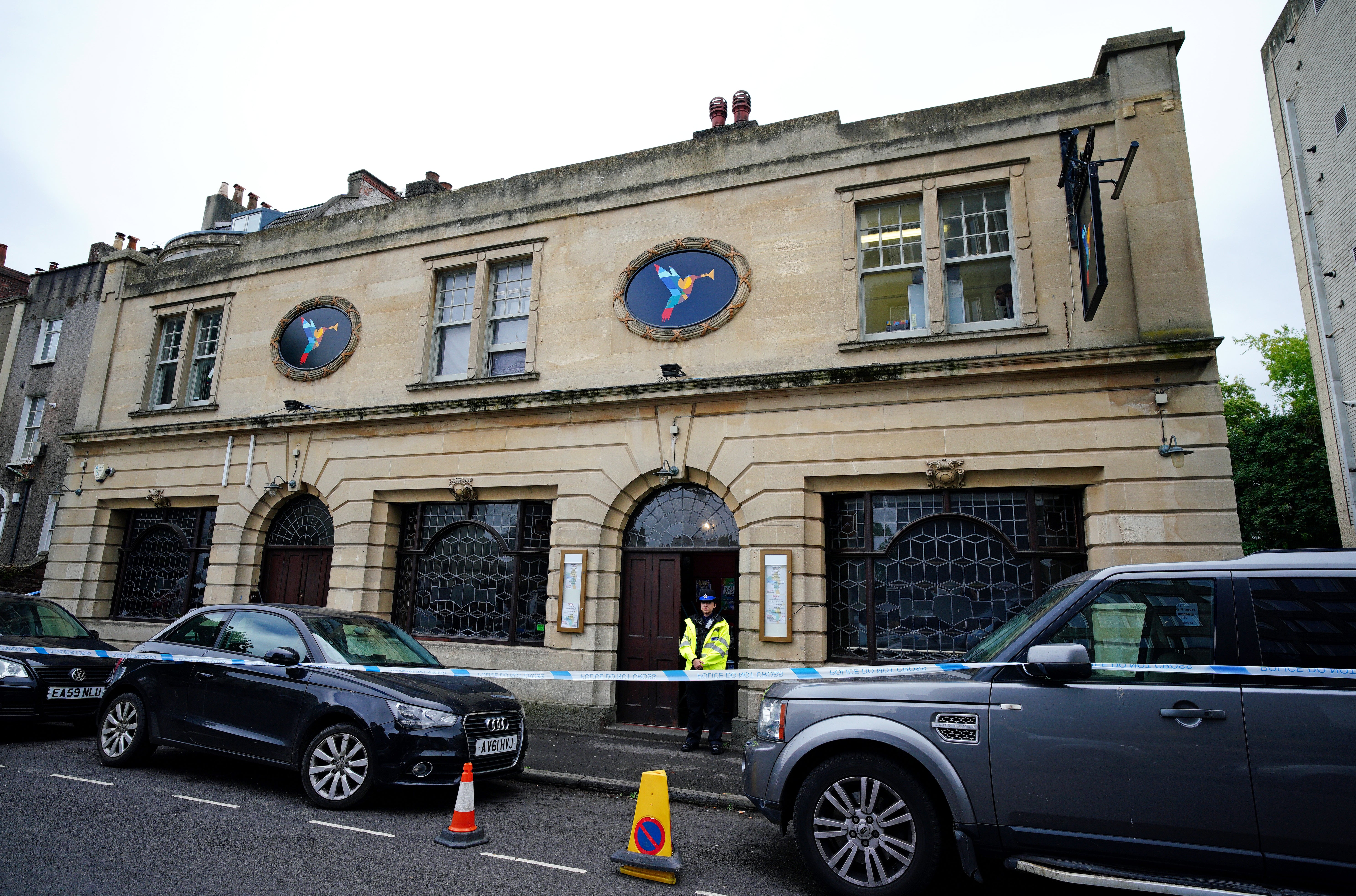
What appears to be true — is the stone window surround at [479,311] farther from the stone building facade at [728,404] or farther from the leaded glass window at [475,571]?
the leaded glass window at [475,571]

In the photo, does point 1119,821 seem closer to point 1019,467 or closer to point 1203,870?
point 1203,870

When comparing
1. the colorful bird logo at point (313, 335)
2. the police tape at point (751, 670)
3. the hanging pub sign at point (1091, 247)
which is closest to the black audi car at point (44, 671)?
the police tape at point (751, 670)

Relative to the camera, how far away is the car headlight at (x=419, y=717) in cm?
599

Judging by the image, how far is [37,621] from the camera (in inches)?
364

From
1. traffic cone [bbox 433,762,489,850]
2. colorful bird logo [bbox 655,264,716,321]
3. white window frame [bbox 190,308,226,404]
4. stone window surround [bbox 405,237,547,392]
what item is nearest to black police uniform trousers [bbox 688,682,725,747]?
traffic cone [bbox 433,762,489,850]

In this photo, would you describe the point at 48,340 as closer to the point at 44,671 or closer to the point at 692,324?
the point at 44,671

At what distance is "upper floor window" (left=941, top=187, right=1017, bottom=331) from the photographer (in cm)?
1003

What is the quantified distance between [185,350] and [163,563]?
454 centimetres

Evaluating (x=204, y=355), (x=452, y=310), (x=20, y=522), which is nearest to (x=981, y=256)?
(x=452, y=310)

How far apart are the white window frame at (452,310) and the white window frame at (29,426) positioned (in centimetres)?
1714

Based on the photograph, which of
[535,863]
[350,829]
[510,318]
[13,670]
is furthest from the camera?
[510,318]

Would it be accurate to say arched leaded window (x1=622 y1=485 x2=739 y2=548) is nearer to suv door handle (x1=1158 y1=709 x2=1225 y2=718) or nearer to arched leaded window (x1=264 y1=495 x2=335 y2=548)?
arched leaded window (x1=264 y1=495 x2=335 y2=548)

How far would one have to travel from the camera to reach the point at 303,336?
14281 mm

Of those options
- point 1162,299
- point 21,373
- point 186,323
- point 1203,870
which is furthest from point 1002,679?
point 21,373
